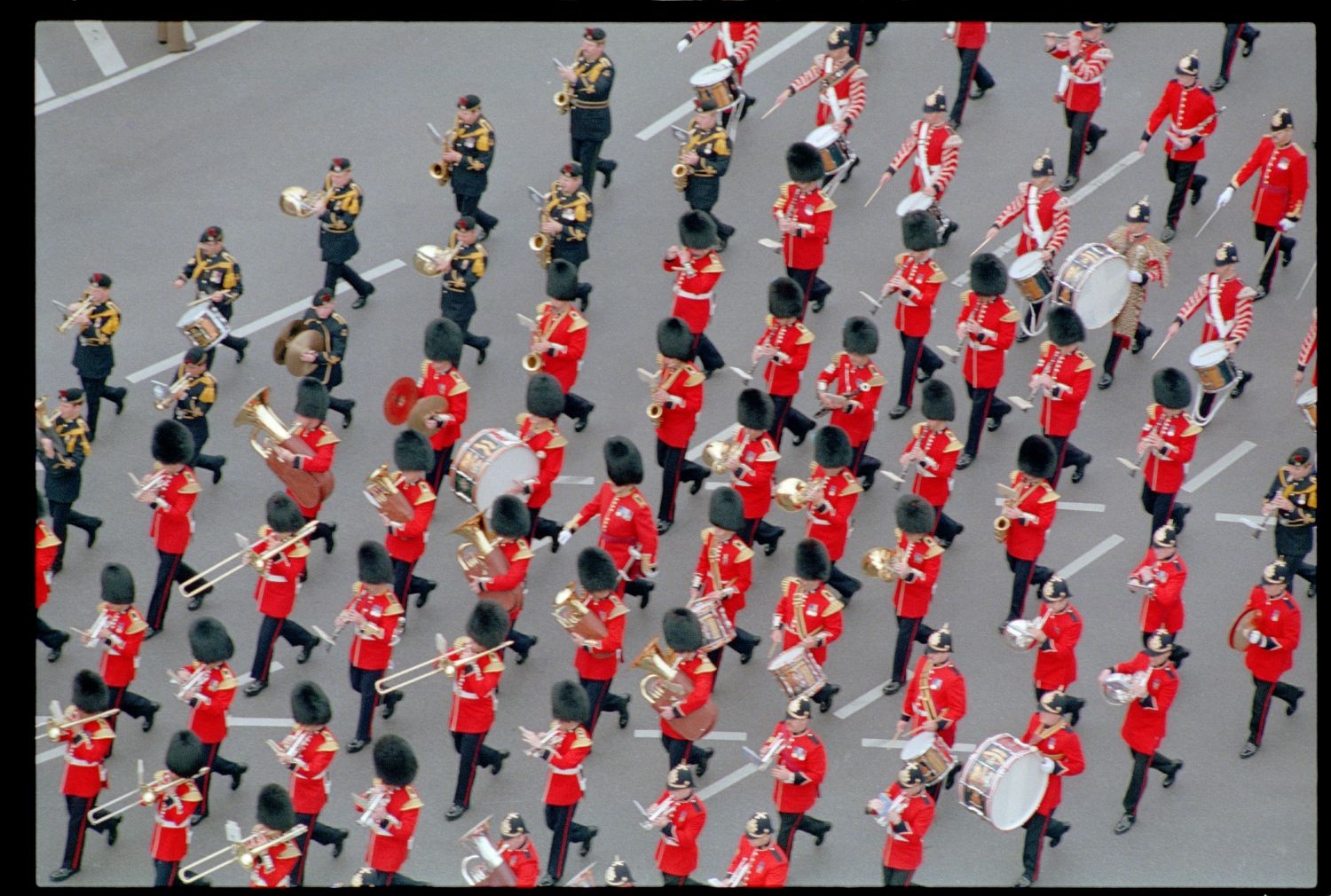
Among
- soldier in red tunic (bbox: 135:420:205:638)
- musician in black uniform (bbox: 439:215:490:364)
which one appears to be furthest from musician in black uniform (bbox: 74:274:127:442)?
musician in black uniform (bbox: 439:215:490:364)

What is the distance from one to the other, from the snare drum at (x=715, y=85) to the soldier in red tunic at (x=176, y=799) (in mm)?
7833

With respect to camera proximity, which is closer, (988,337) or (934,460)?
(934,460)

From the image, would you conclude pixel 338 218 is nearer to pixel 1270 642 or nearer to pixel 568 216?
pixel 568 216

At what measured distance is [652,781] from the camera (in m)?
20.5

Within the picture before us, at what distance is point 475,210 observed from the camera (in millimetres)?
25031

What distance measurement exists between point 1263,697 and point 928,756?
2936mm

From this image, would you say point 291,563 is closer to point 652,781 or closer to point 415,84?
point 652,781

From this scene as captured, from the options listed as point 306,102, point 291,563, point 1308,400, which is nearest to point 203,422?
point 291,563

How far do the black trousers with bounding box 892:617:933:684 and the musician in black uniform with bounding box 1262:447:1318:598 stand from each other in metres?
2.67

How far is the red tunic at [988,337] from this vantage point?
22.1 meters

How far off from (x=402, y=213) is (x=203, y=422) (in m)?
3.98

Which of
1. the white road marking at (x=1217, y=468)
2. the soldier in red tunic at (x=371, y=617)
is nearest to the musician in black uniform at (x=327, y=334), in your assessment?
the soldier in red tunic at (x=371, y=617)

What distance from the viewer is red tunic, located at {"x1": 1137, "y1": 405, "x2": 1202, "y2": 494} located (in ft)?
69.4

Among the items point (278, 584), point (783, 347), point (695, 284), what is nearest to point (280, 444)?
point (278, 584)
